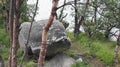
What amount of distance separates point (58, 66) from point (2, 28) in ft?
31.0

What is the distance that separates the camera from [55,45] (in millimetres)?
19906

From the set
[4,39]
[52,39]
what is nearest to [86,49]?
[52,39]

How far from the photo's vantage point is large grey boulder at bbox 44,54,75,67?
66.1 feet

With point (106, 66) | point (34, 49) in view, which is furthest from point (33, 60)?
point (106, 66)

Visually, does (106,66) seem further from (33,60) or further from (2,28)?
(2,28)

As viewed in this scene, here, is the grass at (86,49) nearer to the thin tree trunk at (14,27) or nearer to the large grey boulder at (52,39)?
the large grey boulder at (52,39)

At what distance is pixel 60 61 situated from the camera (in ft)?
66.9

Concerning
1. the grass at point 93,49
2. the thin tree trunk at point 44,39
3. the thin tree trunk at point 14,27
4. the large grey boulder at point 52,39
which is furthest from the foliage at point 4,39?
the thin tree trunk at point 44,39

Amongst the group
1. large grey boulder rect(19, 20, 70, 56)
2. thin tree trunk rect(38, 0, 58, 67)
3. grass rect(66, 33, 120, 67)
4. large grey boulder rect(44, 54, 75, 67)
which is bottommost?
large grey boulder rect(44, 54, 75, 67)

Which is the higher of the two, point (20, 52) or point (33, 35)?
point (33, 35)

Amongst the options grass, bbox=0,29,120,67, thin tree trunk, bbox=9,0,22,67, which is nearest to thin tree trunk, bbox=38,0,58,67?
thin tree trunk, bbox=9,0,22,67

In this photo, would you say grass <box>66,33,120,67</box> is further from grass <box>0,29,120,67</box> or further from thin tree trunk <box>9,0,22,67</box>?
thin tree trunk <box>9,0,22,67</box>

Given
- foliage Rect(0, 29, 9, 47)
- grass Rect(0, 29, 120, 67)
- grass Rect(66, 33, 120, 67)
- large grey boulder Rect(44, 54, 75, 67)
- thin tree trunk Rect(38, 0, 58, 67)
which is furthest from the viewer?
foliage Rect(0, 29, 9, 47)

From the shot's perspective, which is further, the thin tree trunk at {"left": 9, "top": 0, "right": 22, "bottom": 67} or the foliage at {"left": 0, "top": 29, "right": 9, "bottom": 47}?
the foliage at {"left": 0, "top": 29, "right": 9, "bottom": 47}
